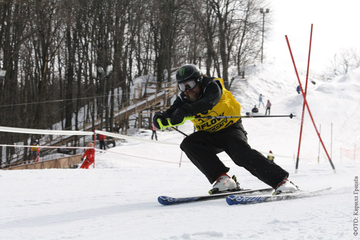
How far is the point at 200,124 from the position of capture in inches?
158

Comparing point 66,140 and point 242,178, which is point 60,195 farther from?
point 66,140

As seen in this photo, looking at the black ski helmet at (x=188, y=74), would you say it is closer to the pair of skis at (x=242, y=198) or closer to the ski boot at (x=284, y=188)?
the pair of skis at (x=242, y=198)

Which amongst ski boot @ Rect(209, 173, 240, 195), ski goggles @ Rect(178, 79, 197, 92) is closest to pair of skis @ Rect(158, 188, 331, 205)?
ski boot @ Rect(209, 173, 240, 195)

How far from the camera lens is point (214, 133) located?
403 centimetres

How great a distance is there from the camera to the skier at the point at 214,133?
364 centimetres

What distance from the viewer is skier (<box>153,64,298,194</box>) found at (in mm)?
3645

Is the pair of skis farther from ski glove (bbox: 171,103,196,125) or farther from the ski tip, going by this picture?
ski glove (bbox: 171,103,196,125)

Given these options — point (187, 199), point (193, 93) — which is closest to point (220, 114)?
point (193, 93)

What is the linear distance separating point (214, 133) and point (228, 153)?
306 mm

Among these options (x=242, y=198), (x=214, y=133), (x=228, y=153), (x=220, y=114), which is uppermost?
(x=220, y=114)

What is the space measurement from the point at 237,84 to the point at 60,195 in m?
33.1

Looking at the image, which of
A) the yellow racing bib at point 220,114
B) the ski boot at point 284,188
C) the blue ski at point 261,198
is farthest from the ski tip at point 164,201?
the ski boot at point 284,188

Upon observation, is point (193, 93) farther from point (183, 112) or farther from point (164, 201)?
point (164, 201)

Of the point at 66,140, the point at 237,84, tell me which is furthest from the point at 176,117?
the point at 237,84
